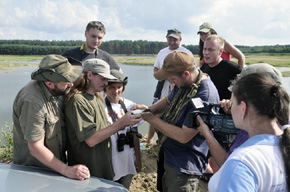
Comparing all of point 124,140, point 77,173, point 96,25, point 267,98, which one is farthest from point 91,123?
point 96,25

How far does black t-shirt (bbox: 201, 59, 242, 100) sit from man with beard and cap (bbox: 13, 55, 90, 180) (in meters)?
2.19

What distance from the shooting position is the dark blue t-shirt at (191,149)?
2205mm

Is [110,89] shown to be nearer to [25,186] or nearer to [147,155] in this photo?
[25,186]

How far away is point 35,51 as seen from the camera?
78.7 metres

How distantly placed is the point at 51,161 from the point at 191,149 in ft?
4.07

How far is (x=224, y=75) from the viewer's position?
3.55 meters

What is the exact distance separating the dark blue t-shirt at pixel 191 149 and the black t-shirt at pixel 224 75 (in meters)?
1.32

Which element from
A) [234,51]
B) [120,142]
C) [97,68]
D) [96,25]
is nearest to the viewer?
[97,68]

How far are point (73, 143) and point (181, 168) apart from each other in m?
1.03

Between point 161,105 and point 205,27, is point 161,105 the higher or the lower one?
the lower one

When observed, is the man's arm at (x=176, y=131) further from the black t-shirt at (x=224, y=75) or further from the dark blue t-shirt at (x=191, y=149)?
the black t-shirt at (x=224, y=75)

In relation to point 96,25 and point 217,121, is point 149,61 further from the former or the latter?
point 217,121

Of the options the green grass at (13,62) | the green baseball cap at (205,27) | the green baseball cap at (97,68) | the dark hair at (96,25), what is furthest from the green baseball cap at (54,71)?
the green grass at (13,62)

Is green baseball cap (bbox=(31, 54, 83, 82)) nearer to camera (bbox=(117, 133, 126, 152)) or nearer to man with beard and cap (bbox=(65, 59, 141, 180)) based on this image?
man with beard and cap (bbox=(65, 59, 141, 180))
